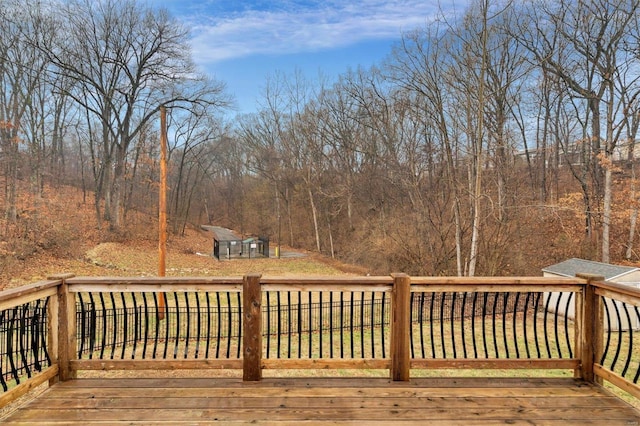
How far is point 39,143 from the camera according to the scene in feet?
59.5

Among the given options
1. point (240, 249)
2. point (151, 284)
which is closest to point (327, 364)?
point (151, 284)

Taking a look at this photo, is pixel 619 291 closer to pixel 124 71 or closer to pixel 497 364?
pixel 497 364

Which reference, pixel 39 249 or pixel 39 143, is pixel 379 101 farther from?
pixel 39 143

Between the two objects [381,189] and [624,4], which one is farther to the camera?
[381,189]

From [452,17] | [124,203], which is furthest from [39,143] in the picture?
[452,17]

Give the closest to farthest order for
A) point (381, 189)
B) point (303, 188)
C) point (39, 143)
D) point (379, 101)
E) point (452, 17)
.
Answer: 1. point (452, 17)
2. point (379, 101)
3. point (39, 143)
4. point (381, 189)
5. point (303, 188)

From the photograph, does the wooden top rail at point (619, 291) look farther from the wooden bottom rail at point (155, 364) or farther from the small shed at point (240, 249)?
the small shed at point (240, 249)

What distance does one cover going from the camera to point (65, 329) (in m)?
3.06

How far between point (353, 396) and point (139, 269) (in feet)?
46.2

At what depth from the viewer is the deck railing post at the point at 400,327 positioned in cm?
304

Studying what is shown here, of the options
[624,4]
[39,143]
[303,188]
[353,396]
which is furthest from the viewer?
[303,188]

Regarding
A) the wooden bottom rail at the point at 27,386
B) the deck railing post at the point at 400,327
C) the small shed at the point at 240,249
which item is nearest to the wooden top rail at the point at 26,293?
the wooden bottom rail at the point at 27,386

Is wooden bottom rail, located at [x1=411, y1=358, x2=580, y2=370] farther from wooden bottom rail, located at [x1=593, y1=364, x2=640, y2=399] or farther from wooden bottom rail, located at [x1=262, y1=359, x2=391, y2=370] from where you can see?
wooden bottom rail, located at [x1=262, y1=359, x2=391, y2=370]

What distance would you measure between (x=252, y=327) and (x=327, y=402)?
0.85m
